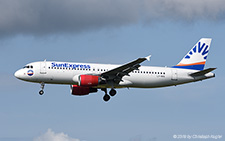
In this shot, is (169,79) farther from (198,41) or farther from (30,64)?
(30,64)

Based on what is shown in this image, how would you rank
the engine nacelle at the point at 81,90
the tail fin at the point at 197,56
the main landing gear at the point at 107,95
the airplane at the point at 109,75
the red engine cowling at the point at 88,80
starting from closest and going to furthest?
the red engine cowling at the point at 88,80, the airplane at the point at 109,75, the main landing gear at the point at 107,95, the engine nacelle at the point at 81,90, the tail fin at the point at 197,56

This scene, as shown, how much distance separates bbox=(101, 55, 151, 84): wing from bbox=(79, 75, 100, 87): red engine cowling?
119 centimetres

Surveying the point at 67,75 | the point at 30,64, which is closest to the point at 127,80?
the point at 67,75

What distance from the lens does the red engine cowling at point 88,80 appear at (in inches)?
2031

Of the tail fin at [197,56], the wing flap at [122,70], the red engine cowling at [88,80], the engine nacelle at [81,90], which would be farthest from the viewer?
the tail fin at [197,56]

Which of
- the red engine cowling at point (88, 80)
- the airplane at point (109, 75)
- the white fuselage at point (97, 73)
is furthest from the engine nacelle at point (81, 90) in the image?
the red engine cowling at point (88, 80)

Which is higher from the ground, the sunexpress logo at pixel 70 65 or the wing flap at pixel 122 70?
the sunexpress logo at pixel 70 65

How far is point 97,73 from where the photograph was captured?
53781 millimetres

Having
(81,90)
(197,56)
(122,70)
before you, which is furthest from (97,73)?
(197,56)

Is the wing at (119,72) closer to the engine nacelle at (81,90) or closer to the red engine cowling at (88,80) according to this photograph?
the red engine cowling at (88,80)

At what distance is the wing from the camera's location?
51100 millimetres

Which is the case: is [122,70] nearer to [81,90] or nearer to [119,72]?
[119,72]

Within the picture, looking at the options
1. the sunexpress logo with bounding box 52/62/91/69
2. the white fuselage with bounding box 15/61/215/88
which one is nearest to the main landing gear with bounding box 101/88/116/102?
the white fuselage with bounding box 15/61/215/88

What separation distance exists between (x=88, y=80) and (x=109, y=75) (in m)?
2.81
